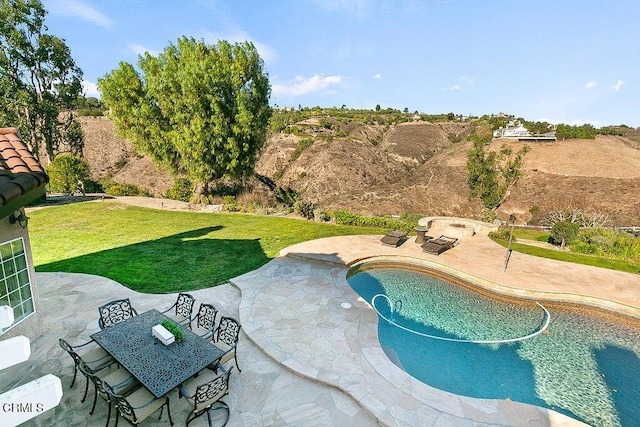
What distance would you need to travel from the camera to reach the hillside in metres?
33.0

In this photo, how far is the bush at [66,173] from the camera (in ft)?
69.6

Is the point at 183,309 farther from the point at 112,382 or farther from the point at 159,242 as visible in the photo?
the point at 159,242

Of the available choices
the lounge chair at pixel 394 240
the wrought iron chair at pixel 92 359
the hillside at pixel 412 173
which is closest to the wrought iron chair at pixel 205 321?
the wrought iron chair at pixel 92 359

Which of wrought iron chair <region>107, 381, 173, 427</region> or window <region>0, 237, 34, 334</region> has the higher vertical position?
window <region>0, 237, 34, 334</region>

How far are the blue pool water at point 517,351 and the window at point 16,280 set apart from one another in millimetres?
8092

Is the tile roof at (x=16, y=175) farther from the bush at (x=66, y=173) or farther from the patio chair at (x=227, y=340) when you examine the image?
the bush at (x=66, y=173)

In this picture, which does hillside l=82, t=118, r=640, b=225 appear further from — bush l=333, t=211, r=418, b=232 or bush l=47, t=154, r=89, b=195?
bush l=333, t=211, r=418, b=232

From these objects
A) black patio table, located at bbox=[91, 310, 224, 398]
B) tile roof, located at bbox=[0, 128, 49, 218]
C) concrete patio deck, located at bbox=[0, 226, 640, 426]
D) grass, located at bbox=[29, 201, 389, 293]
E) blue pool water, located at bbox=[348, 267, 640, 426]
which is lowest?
blue pool water, located at bbox=[348, 267, 640, 426]

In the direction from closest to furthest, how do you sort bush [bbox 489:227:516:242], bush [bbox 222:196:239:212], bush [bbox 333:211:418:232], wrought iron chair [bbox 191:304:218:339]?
wrought iron chair [bbox 191:304:218:339] → bush [bbox 489:227:516:242] → bush [bbox 333:211:418:232] → bush [bbox 222:196:239:212]

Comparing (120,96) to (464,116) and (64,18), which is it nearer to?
(64,18)

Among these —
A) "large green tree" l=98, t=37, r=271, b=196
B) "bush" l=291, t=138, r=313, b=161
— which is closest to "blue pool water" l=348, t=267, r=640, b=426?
"large green tree" l=98, t=37, r=271, b=196

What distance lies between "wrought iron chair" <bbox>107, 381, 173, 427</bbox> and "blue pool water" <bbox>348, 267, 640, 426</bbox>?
4848 mm

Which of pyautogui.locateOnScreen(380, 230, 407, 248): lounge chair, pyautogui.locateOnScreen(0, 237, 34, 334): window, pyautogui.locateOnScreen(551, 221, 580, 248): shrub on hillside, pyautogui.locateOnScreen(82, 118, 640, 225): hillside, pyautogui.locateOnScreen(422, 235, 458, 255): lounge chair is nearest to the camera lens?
pyautogui.locateOnScreen(0, 237, 34, 334): window

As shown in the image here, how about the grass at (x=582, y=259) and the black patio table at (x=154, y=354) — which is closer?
the black patio table at (x=154, y=354)
